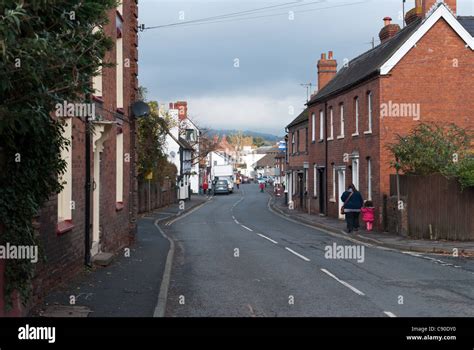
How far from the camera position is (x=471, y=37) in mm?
25281

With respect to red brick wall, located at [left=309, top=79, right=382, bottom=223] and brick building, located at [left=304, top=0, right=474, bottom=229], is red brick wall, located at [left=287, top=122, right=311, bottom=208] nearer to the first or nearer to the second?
red brick wall, located at [left=309, top=79, right=382, bottom=223]

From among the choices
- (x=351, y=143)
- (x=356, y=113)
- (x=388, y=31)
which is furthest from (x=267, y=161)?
(x=356, y=113)

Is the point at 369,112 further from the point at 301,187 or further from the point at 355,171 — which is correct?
the point at 301,187

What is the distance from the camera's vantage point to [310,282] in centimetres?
1229

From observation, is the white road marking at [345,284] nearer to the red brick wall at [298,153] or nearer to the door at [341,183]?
the door at [341,183]

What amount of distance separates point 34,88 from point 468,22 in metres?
26.5

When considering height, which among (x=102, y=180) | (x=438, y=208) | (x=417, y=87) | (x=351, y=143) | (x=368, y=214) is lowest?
(x=368, y=214)

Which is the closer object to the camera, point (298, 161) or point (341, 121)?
point (341, 121)

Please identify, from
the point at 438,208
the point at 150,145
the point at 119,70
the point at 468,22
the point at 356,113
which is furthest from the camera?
the point at 150,145

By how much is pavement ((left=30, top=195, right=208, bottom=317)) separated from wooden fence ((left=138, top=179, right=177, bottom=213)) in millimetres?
20800

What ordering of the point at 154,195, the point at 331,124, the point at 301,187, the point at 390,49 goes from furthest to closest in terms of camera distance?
the point at 301,187 → the point at 154,195 → the point at 331,124 → the point at 390,49

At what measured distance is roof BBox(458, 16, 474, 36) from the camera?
2733 centimetres

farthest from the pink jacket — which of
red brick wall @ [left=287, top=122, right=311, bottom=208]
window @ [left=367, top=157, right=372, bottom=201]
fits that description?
red brick wall @ [left=287, top=122, right=311, bottom=208]
